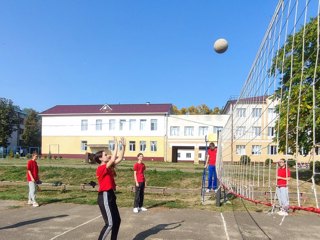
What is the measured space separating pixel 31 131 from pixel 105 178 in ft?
287

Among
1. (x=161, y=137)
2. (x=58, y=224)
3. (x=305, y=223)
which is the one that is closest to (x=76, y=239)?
(x=58, y=224)

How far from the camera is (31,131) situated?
293ft

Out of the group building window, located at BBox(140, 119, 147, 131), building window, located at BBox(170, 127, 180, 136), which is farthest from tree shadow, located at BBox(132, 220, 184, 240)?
building window, located at BBox(140, 119, 147, 131)

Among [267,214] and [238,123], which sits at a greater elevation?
[238,123]

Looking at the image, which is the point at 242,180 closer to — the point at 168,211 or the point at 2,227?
the point at 168,211

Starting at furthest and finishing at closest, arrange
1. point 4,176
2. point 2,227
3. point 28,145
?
point 28,145 → point 4,176 → point 2,227

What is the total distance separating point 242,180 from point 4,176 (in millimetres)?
16929

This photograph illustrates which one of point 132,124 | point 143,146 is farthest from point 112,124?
point 143,146

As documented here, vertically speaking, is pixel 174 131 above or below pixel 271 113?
above

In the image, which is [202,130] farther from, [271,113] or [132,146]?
[271,113]

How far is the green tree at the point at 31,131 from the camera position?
88.9 m

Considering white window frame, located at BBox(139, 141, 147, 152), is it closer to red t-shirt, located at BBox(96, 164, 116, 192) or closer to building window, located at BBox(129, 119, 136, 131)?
building window, located at BBox(129, 119, 136, 131)

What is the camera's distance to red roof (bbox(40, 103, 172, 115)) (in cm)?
6112

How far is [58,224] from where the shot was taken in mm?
9531
